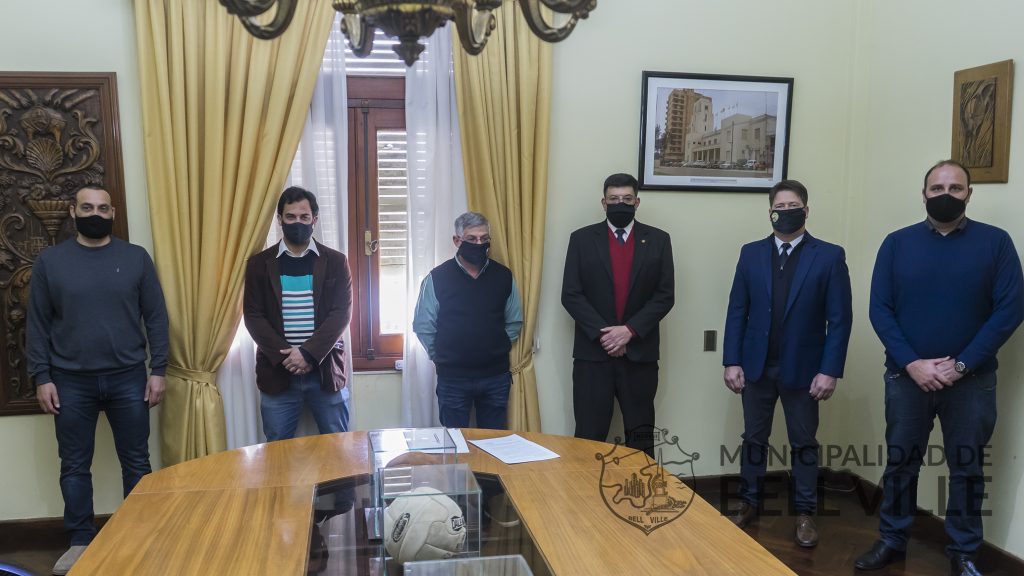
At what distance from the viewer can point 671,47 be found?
369 cm

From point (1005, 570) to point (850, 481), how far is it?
1040mm

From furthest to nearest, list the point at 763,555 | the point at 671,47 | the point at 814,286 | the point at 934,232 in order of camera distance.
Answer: the point at 671,47 → the point at 814,286 → the point at 934,232 → the point at 763,555

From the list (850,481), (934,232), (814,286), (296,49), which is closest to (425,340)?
(296,49)

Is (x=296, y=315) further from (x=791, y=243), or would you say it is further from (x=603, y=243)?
(x=791, y=243)

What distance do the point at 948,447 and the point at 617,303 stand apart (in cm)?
145

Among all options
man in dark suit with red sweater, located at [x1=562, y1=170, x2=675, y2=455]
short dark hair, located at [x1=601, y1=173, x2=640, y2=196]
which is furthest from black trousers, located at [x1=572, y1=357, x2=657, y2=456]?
short dark hair, located at [x1=601, y1=173, x2=640, y2=196]

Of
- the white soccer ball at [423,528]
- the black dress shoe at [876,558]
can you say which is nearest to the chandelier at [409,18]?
the white soccer ball at [423,528]

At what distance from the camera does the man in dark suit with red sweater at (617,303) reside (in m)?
3.38

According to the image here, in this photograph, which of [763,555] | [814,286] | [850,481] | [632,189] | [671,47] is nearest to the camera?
[763,555]

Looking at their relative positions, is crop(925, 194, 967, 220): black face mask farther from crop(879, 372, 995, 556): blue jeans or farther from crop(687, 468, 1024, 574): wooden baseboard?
crop(687, 468, 1024, 574): wooden baseboard

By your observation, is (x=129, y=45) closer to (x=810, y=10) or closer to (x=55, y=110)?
(x=55, y=110)

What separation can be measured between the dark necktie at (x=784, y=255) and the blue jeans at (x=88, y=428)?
282 cm

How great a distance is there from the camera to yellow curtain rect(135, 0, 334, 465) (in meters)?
3.21

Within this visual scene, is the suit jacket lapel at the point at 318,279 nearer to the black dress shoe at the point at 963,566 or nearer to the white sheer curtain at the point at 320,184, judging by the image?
the white sheer curtain at the point at 320,184
